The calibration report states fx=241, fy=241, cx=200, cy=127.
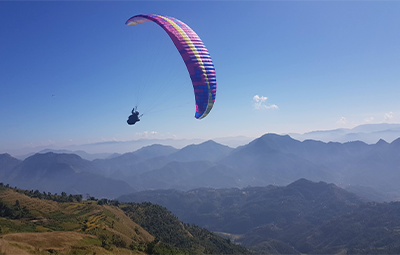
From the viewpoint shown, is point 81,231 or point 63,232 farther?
point 81,231

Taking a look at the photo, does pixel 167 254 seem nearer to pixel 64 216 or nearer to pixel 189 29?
pixel 64 216

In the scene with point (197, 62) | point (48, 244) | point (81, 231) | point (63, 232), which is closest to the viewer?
point (48, 244)

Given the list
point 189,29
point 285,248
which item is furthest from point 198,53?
point 285,248

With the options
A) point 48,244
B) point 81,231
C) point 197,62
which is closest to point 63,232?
point 81,231

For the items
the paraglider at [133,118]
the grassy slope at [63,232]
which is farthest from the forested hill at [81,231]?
the paraglider at [133,118]

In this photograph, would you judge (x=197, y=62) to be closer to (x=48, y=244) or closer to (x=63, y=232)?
(x=48, y=244)
